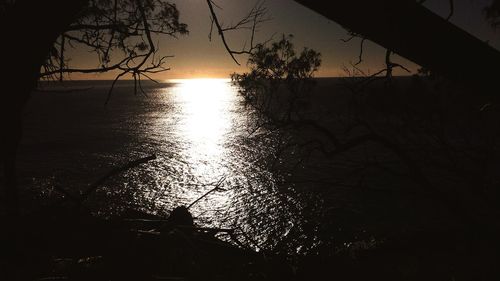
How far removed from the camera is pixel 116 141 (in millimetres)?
33969

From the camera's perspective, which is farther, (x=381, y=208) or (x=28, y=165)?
(x=28, y=165)

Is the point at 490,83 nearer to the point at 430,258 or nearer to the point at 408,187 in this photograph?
the point at 430,258

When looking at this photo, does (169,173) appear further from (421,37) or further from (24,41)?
(421,37)

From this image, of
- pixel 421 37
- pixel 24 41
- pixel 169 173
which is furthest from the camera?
pixel 169 173

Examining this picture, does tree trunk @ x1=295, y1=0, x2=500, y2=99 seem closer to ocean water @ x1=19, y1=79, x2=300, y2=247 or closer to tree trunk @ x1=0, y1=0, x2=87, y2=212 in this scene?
tree trunk @ x1=0, y1=0, x2=87, y2=212

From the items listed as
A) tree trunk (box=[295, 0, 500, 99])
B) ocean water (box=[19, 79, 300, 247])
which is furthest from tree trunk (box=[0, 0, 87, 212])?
ocean water (box=[19, 79, 300, 247])

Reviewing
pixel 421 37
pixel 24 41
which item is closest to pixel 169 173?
pixel 24 41

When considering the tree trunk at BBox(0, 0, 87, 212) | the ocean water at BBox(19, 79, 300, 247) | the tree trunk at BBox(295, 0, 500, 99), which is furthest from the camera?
the ocean water at BBox(19, 79, 300, 247)

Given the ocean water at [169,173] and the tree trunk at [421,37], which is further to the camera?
the ocean water at [169,173]

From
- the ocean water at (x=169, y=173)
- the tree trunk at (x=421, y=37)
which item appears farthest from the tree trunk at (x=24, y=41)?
the ocean water at (x=169, y=173)

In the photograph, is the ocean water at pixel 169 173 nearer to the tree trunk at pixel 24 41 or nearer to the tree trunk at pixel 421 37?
the tree trunk at pixel 24 41

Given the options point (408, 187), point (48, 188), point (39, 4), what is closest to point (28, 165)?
point (48, 188)

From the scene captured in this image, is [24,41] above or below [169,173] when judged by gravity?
above

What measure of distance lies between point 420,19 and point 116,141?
35677 millimetres
